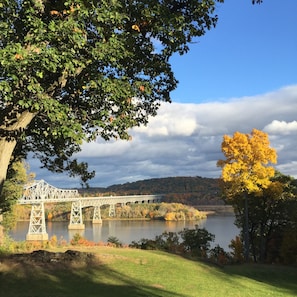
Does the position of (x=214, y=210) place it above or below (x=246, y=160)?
below

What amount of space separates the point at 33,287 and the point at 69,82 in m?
6.52

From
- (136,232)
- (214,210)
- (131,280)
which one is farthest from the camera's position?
(214,210)

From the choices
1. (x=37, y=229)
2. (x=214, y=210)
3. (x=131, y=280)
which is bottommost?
(x=37, y=229)

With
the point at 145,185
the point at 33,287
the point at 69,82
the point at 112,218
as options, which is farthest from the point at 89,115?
the point at 145,185

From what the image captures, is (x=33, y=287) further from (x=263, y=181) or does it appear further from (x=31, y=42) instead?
(x=263, y=181)

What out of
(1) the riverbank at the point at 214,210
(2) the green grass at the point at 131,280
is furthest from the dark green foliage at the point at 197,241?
(1) the riverbank at the point at 214,210

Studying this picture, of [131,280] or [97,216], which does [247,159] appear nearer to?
[131,280]

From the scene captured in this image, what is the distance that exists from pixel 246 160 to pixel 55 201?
205ft

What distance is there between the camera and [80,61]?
6879mm

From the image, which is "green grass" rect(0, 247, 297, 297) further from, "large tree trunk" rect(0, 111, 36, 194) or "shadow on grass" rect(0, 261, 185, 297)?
"large tree trunk" rect(0, 111, 36, 194)

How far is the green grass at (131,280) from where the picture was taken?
1087 centimetres

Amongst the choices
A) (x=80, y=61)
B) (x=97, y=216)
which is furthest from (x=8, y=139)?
(x=97, y=216)

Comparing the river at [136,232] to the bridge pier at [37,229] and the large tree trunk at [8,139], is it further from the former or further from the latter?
the large tree trunk at [8,139]

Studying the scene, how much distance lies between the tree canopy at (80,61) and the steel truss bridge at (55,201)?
52561 mm
